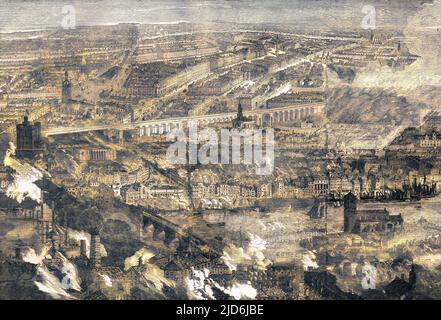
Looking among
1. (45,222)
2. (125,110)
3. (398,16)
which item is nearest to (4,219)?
(45,222)

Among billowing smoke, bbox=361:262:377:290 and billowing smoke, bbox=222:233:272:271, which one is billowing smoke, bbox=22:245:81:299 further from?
billowing smoke, bbox=361:262:377:290

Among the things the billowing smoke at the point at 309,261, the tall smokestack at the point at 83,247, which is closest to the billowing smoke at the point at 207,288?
the billowing smoke at the point at 309,261

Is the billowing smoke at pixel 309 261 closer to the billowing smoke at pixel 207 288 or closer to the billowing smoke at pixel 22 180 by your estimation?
the billowing smoke at pixel 207 288

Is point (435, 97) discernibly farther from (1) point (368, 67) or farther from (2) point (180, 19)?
(2) point (180, 19)

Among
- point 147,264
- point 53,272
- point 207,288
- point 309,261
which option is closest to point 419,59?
point 309,261

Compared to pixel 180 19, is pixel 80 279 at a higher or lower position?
lower

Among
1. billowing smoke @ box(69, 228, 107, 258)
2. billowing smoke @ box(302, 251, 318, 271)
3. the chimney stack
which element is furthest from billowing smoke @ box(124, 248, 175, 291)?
billowing smoke @ box(302, 251, 318, 271)

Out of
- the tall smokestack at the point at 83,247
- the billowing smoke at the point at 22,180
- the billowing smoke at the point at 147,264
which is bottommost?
the billowing smoke at the point at 147,264
